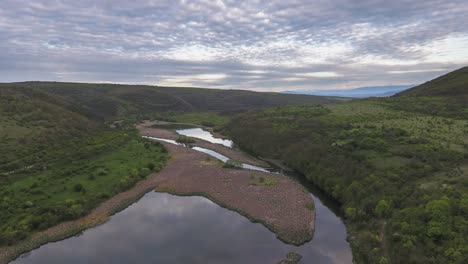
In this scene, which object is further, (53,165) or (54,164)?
(54,164)

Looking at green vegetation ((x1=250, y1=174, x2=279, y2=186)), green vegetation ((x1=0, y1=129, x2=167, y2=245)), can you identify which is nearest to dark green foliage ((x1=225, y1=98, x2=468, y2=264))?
green vegetation ((x1=250, y1=174, x2=279, y2=186))

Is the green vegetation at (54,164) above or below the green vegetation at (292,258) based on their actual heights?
above

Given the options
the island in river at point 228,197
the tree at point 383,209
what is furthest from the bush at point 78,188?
the tree at point 383,209

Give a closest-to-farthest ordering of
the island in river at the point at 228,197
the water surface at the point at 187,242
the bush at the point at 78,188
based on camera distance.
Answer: the water surface at the point at 187,242 → the island in river at the point at 228,197 → the bush at the point at 78,188

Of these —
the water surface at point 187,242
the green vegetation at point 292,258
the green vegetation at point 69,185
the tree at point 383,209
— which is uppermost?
the tree at point 383,209

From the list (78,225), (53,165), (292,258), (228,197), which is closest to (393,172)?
(292,258)

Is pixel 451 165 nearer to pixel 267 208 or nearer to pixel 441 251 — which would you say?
pixel 441 251

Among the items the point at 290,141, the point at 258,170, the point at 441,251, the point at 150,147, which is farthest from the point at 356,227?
the point at 150,147

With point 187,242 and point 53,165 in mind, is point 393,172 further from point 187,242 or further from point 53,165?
point 53,165

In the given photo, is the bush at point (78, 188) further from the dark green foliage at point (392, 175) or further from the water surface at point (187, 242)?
A: the dark green foliage at point (392, 175)
